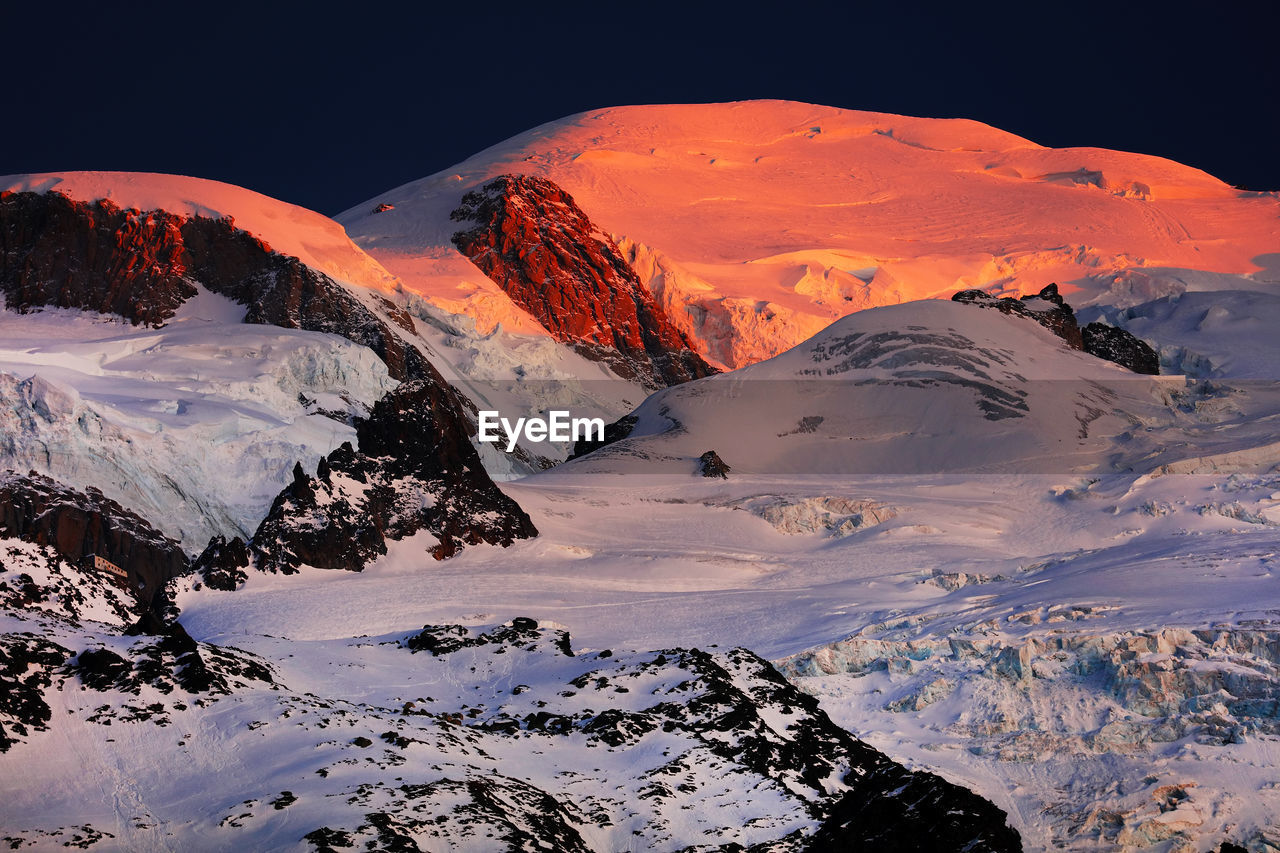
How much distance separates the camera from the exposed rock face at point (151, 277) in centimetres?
19150

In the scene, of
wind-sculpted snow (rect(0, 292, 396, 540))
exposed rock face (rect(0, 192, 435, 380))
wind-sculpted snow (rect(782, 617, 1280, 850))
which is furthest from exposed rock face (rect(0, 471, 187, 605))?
exposed rock face (rect(0, 192, 435, 380))

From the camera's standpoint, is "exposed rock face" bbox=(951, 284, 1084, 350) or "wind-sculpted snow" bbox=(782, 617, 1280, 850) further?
"exposed rock face" bbox=(951, 284, 1084, 350)

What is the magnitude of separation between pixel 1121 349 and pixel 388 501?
8382 centimetres

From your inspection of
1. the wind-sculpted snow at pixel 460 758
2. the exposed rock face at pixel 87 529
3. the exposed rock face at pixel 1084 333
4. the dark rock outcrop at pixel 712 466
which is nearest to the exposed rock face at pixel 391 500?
the exposed rock face at pixel 87 529

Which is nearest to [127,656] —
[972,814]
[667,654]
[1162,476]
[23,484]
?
[667,654]

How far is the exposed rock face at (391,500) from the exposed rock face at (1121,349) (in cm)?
7189

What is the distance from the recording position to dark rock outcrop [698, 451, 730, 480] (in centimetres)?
14450

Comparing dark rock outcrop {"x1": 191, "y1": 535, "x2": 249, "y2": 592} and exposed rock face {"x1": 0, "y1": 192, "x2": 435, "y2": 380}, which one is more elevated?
exposed rock face {"x1": 0, "y1": 192, "x2": 435, "y2": 380}

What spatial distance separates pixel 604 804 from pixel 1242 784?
84.5ft

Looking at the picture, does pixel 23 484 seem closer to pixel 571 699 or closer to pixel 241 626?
pixel 241 626

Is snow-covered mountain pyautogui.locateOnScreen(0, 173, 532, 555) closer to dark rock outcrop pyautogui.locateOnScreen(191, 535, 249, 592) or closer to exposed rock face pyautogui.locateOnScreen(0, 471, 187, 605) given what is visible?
exposed rock face pyautogui.locateOnScreen(0, 471, 187, 605)

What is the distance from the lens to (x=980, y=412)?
15312 cm

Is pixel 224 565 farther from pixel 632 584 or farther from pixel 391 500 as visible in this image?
pixel 632 584

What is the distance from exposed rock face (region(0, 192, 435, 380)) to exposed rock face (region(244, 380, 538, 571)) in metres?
67.4
